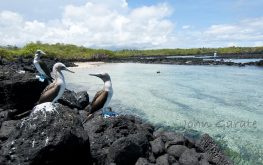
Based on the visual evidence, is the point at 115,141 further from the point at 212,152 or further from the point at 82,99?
the point at 82,99

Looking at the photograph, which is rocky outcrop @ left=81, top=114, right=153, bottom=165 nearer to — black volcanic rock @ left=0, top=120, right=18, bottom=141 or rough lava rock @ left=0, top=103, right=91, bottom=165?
rough lava rock @ left=0, top=103, right=91, bottom=165

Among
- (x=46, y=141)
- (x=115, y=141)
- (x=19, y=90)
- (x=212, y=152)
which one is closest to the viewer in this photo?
(x=46, y=141)

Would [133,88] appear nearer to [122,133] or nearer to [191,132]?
[191,132]

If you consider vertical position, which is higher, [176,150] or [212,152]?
[176,150]

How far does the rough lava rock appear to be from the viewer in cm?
719

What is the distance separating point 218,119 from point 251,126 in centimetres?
167

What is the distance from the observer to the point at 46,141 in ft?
23.8

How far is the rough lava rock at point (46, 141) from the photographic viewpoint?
7188mm

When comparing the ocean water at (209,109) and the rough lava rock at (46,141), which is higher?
the rough lava rock at (46,141)

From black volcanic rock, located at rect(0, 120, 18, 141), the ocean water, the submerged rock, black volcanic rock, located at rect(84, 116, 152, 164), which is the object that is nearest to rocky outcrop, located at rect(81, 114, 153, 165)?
black volcanic rock, located at rect(84, 116, 152, 164)

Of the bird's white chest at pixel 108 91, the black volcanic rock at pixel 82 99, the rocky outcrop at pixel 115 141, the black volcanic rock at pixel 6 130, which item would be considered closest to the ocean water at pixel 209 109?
the black volcanic rock at pixel 82 99

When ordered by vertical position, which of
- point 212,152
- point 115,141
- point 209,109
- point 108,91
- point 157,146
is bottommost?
point 209,109

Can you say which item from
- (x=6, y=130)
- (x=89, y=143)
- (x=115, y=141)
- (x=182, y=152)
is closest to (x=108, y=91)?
(x=115, y=141)

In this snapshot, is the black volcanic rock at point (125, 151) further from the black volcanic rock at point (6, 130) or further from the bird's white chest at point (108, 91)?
the black volcanic rock at point (6, 130)
